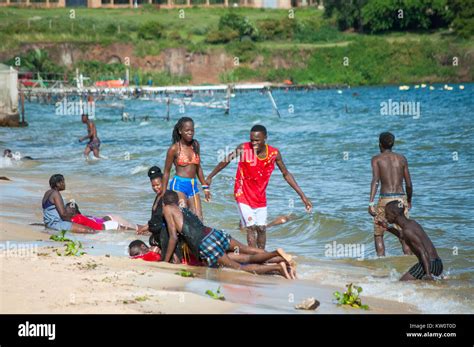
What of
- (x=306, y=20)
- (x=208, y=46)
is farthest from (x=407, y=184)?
(x=306, y=20)

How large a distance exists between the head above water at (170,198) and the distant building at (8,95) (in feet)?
76.1

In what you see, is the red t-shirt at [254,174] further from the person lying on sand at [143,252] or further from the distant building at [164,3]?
the distant building at [164,3]

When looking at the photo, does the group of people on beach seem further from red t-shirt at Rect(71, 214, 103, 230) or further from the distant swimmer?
the distant swimmer

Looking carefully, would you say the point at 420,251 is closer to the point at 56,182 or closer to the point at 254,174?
the point at 254,174

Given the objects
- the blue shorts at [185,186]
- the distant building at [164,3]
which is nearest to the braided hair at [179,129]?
the blue shorts at [185,186]

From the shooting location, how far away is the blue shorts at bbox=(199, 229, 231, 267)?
1020cm

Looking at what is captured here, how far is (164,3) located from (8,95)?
6954cm

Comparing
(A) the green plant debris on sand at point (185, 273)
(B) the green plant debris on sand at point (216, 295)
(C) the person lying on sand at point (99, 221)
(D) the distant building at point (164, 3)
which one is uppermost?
(D) the distant building at point (164, 3)

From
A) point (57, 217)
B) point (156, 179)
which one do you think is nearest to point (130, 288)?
point (156, 179)

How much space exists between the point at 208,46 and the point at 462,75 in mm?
24323

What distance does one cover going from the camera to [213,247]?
33.5 feet

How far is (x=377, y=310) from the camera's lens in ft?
28.4

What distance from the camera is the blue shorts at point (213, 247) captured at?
1020 centimetres
